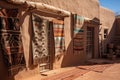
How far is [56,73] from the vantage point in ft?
21.7

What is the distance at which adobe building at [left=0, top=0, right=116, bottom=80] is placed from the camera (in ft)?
16.2

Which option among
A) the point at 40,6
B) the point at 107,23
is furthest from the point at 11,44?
the point at 107,23

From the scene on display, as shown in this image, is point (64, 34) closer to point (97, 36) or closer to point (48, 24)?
point (48, 24)

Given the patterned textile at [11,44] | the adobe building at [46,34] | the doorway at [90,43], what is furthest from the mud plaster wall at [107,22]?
the patterned textile at [11,44]

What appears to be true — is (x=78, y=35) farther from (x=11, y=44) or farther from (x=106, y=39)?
(x=106, y=39)

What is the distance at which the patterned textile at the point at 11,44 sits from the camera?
473 centimetres

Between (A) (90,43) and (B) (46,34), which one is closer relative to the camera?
(B) (46,34)

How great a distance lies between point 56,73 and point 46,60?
671mm

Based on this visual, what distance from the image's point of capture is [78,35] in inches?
344

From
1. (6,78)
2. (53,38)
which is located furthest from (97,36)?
(6,78)

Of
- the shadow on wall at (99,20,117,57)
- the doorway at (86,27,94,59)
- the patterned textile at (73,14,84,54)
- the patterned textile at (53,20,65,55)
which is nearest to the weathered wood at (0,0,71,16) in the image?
the patterned textile at (53,20,65,55)

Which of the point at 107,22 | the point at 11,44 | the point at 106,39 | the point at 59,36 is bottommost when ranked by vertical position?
the point at 11,44

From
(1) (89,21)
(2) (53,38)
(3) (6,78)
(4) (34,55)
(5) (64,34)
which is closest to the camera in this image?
(3) (6,78)

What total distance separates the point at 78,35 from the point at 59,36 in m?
1.82
